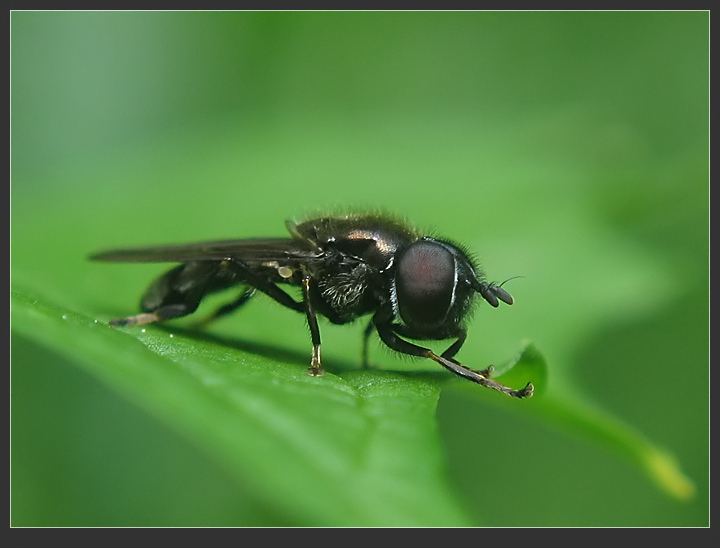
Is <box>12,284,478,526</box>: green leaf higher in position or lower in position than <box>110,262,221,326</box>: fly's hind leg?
lower

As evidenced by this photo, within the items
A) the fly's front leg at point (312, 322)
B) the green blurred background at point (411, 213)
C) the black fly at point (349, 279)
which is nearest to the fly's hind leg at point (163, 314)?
the black fly at point (349, 279)

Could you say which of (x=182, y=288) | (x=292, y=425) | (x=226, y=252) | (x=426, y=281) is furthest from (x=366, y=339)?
(x=292, y=425)

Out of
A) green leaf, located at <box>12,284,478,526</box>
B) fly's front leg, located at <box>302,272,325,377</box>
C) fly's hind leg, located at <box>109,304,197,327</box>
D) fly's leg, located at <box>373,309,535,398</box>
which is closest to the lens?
green leaf, located at <box>12,284,478,526</box>

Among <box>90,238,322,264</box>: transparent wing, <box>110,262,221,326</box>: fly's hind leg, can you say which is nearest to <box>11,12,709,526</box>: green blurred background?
<box>110,262,221,326</box>: fly's hind leg

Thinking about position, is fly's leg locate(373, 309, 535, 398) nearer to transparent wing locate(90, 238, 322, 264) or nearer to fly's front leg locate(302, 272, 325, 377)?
fly's front leg locate(302, 272, 325, 377)

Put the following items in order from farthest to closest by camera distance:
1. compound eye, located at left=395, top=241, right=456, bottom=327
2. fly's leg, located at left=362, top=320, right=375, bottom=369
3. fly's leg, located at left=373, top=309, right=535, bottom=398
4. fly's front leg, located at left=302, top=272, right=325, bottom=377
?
fly's leg, located at left=362, top=320, right=375, bottom=369 < compound eye, located at left=395, top=241, right=456, bottom=327 < fly's leg, located at left=373, top=309, right=535, bottom=398 < fly's front leg, located at left=302, top=272, right=325, bottom=377

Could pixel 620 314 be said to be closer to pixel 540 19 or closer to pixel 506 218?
pixel 506 218

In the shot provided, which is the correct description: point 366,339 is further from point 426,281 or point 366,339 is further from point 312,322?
point 426,281

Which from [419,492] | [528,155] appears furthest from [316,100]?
[419,492]
